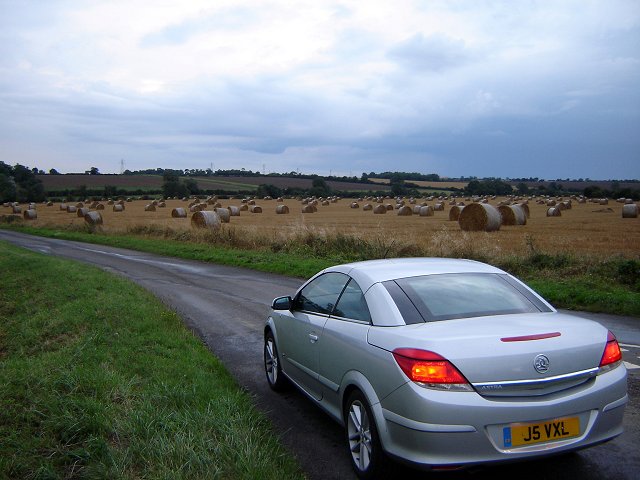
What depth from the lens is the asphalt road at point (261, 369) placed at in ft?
15.2

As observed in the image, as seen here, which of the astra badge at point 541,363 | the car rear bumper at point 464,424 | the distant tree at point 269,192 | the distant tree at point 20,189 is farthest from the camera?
the distant tree at point 269,192

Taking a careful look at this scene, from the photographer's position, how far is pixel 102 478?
4.16 m

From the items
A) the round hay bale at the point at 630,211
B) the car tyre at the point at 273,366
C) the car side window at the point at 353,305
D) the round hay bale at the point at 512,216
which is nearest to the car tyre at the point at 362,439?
the car side window at the point at 353,305

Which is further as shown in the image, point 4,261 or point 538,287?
point 4,261

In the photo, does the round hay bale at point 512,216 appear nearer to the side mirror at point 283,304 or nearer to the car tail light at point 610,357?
the side mirror at point 283,304

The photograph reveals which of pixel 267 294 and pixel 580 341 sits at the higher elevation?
pixel 580 341

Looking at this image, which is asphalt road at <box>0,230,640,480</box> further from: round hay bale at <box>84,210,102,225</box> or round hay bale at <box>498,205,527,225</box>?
round hay bale at <box>84,210,102,225</box>

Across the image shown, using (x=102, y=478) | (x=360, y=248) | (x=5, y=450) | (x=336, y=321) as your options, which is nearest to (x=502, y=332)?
(x=336, y=321)

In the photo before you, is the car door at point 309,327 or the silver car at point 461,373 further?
the car door at point 309,327

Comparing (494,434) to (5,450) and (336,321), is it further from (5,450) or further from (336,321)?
(5,450)

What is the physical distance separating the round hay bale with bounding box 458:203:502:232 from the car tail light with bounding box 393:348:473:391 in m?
27.2

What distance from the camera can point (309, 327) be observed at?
579cm

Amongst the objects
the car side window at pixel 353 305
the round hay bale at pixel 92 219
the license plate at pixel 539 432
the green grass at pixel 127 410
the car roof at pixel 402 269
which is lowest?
the round hay bale at pixel 92 219

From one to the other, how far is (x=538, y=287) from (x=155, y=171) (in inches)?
5793
